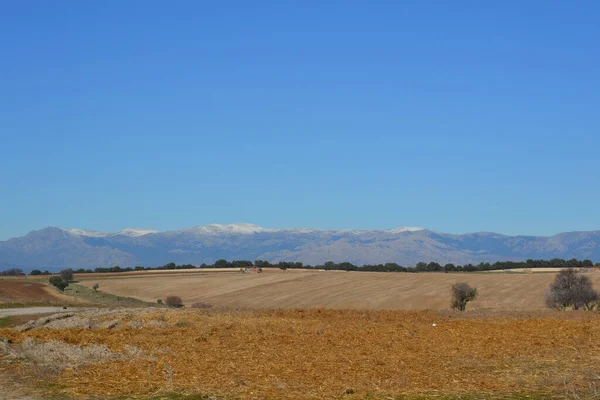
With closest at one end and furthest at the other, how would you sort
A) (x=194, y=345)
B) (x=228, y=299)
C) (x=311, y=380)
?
(x=311, y=380), (x=194, y=345), (x=228, y=299)

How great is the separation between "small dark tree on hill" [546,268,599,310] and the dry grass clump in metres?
34.5

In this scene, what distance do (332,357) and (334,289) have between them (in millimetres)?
78910

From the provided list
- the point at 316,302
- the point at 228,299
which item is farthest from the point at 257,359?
the point at 228,299

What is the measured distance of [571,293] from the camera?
59062mm

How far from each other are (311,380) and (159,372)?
383 centimetres

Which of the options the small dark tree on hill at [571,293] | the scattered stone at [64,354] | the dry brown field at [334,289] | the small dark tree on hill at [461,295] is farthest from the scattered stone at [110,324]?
the small dark tree on hill at [461,295]

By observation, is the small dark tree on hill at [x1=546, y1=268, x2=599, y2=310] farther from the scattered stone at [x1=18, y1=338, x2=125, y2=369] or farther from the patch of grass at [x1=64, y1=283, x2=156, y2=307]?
the scattered stone at [x1=18, y1=338, x2=125, y2=369]

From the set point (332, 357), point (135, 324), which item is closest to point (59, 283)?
point (135, 324)

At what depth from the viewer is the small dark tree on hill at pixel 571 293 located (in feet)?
192

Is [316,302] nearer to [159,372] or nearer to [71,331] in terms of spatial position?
[71,331]

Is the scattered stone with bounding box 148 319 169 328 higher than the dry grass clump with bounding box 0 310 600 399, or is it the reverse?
the scattered stone with bounding box 148 319 169 328

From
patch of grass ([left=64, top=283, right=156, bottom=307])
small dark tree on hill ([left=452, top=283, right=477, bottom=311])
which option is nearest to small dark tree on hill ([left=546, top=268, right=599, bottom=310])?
small dark tree on hill ([left=452, top=283, right=477, bottom=311])

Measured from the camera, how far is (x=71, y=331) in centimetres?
2423

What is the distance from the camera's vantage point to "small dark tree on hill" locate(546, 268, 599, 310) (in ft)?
192
